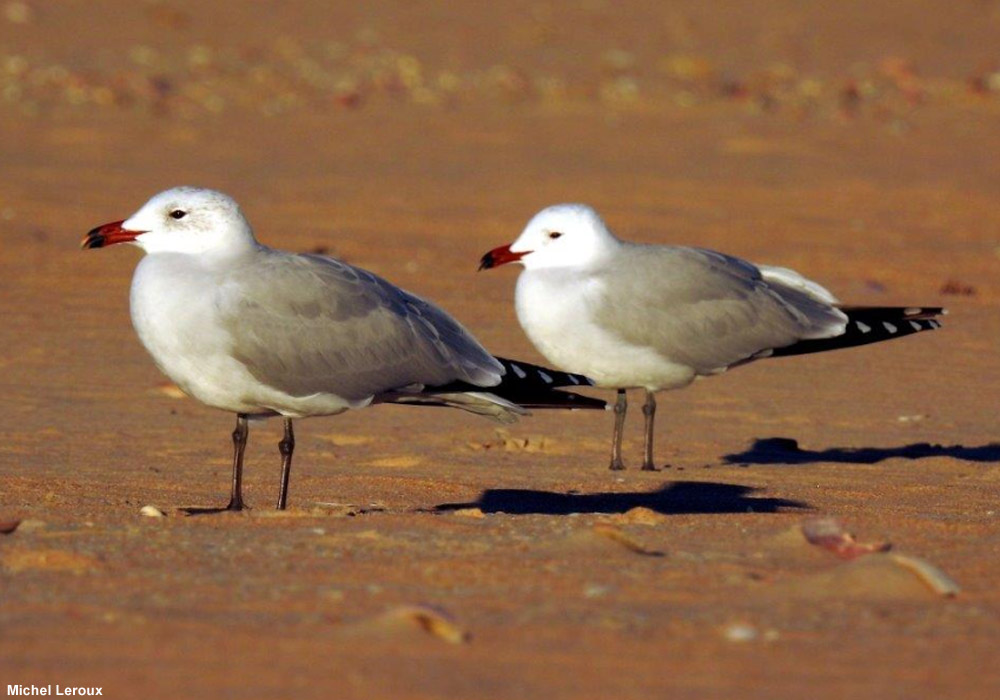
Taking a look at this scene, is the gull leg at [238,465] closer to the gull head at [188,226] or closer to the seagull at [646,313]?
the gull head at [188,226]

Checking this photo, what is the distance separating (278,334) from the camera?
23.6ft

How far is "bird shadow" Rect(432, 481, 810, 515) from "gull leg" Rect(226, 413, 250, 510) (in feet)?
2.50

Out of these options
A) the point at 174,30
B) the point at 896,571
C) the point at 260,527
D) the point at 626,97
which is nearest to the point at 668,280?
the point at 260,527

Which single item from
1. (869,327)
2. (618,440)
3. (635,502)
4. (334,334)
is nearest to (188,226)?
(334,334)

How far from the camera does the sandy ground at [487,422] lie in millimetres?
4543

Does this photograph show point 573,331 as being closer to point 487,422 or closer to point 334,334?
point 487,422

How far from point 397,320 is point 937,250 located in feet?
30.8

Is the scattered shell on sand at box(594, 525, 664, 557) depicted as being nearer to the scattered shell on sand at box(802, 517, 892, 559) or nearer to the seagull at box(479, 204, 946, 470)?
the scattered shell on sand at box(802, 517, 892, 559)

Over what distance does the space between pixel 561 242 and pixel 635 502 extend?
1.76 m

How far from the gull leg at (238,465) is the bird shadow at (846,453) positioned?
2605 mm

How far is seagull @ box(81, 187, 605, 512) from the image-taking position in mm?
7027

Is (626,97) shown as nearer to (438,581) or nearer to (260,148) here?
(260,148)

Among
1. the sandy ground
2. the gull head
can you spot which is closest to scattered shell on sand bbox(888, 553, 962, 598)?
the sandy ground

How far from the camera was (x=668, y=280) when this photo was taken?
9.20 metres
